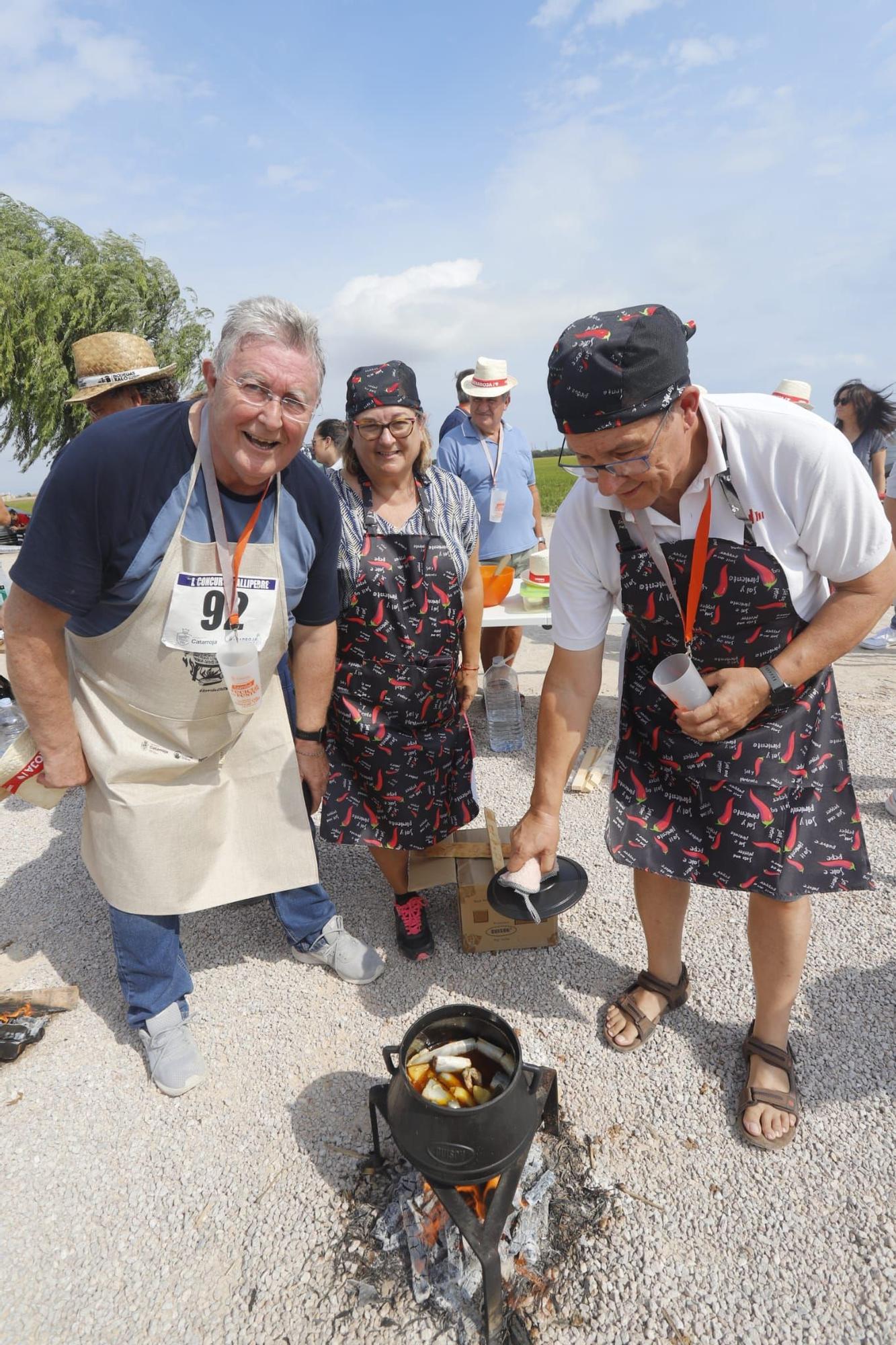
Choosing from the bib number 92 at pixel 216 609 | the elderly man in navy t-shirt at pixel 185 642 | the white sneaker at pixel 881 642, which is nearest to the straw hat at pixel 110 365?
the elderly man in navy t-shirt at pixel 185 642

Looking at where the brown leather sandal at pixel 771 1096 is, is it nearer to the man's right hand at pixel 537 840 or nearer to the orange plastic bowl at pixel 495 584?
the man's right hand at pixel 537 840

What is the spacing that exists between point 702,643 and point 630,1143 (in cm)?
156

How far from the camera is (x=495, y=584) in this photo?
4.95 metres

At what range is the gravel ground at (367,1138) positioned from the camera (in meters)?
1.77

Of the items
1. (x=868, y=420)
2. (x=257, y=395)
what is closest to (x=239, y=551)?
(x=257, y=395)

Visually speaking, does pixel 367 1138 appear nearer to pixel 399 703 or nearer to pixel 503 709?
pixel 399 703

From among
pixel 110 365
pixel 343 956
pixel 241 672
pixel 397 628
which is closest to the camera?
pixel 241 672

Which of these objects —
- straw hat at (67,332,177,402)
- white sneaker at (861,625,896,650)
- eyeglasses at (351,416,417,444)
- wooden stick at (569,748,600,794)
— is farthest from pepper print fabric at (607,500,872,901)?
white sneaker at (861,625,896,650)

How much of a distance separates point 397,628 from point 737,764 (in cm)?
123

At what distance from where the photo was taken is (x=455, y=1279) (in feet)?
5.72

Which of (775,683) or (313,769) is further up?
(775,683)

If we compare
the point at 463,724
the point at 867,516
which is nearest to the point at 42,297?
the point at 463,724

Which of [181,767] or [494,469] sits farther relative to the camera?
[494,469]

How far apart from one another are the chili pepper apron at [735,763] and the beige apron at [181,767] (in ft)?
3.56
